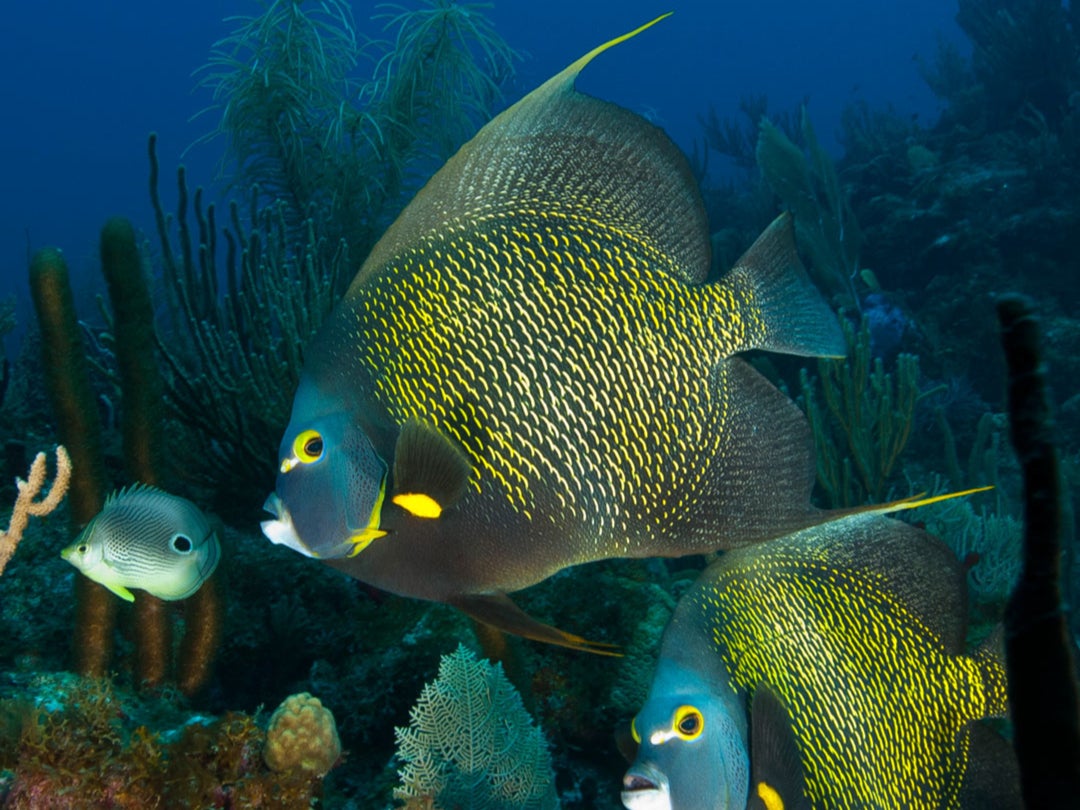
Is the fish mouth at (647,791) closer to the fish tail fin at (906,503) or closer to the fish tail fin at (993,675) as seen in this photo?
the fish tail fin at (906,503)

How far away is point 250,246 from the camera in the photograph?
3.95 meters

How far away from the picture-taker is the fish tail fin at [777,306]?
5.13ft

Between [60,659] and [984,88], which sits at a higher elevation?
[984,88]

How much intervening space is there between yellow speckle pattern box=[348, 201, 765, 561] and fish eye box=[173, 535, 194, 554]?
1.07 m

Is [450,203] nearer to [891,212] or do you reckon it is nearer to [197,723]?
[197,723]

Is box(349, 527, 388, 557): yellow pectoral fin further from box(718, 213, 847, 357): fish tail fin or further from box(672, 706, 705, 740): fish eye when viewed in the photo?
box(718, 213, 847, 357): fish tail fin

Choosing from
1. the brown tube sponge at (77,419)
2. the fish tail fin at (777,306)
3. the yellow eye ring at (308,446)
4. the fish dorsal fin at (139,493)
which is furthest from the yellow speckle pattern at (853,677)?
the brown tube sponge at (77,419)

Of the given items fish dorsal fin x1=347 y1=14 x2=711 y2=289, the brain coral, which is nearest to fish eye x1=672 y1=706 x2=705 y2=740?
fish dorsal fin x1=347 y1=14 x2=711 y2=289

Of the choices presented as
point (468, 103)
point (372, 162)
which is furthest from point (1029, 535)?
point (468, 103)

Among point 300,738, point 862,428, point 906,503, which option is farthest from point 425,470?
point 862,428

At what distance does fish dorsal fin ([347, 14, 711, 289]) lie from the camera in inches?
59.8

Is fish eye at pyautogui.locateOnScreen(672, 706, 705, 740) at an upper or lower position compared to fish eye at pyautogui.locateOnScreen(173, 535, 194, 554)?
lower

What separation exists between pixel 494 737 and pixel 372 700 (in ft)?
2.08

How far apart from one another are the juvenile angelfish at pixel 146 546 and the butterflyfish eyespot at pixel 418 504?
1.10 metres
